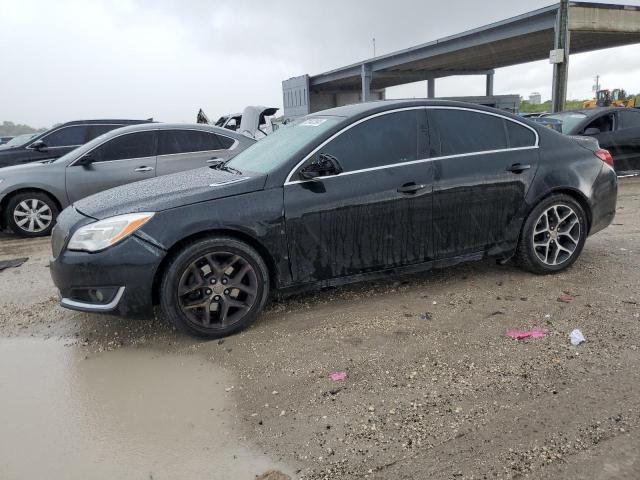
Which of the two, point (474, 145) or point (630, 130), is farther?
point (630, 130)

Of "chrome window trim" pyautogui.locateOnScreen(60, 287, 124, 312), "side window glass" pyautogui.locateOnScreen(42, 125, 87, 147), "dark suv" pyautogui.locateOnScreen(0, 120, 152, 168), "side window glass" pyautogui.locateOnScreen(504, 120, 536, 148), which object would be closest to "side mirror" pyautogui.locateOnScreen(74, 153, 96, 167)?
"dark suv" pyautogui.locateOnScreen(0, 120, 152, 168)

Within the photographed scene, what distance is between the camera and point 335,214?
381 cm

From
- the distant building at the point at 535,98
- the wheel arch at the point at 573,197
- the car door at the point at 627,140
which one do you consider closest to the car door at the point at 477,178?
the wheel arch at the point at 573,197

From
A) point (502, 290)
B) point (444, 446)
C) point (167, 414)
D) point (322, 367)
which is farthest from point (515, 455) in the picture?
point (502, 290)

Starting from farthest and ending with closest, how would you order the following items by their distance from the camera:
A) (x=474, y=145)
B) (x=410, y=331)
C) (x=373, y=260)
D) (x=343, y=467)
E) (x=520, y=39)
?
(x=520, y=39) → (x=474, y=145) → (x=373, y=260) → (x=410, y=331) → (x=343, y=467)

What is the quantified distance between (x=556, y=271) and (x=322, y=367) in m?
2.62

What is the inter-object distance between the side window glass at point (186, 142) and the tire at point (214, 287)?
4.54m

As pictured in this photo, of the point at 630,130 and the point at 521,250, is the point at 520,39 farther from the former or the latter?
the point at 521,250

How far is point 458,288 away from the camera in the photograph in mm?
4477


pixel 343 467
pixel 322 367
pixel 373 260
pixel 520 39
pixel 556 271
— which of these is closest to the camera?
pixel 343 467

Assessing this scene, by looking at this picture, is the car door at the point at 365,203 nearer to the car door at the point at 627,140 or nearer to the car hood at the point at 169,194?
the car hood at the point at 169,194

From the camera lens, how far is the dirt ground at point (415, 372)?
2.37 meters

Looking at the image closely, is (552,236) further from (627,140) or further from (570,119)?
(627,140)

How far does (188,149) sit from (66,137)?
3789mm
